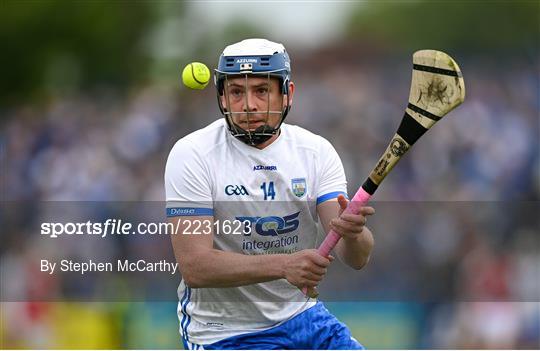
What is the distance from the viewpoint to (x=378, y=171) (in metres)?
4.38

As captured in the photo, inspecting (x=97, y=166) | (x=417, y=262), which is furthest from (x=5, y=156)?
(x=417, y=262)

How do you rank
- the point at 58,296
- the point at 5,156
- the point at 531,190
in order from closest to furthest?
the point at 58,296 → the point at 531,190 → the point at 5,156

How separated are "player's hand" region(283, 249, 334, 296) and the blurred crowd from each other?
4383mm

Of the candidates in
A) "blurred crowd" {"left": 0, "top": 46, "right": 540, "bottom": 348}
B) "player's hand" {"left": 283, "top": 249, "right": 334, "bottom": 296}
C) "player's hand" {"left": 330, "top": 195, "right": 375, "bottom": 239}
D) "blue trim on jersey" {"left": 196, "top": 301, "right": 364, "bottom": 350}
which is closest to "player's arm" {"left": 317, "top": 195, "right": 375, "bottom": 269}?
"player's hand" {"left": 330, "top": 195, "right": 375, "bottom": 239}

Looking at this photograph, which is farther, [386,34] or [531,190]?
[386,34]

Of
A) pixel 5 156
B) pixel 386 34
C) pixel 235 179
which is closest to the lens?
pixel 235 179

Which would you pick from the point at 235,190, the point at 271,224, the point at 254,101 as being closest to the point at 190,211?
the point at 235,190

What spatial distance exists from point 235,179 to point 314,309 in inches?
27.5

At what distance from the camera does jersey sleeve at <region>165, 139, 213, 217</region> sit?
457cm

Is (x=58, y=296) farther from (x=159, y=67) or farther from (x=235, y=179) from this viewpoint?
(x=159, y=67)

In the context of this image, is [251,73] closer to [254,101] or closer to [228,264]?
[254,101]

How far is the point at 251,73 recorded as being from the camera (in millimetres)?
4625

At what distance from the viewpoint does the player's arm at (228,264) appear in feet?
14.1

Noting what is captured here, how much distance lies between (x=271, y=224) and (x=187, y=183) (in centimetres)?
42
